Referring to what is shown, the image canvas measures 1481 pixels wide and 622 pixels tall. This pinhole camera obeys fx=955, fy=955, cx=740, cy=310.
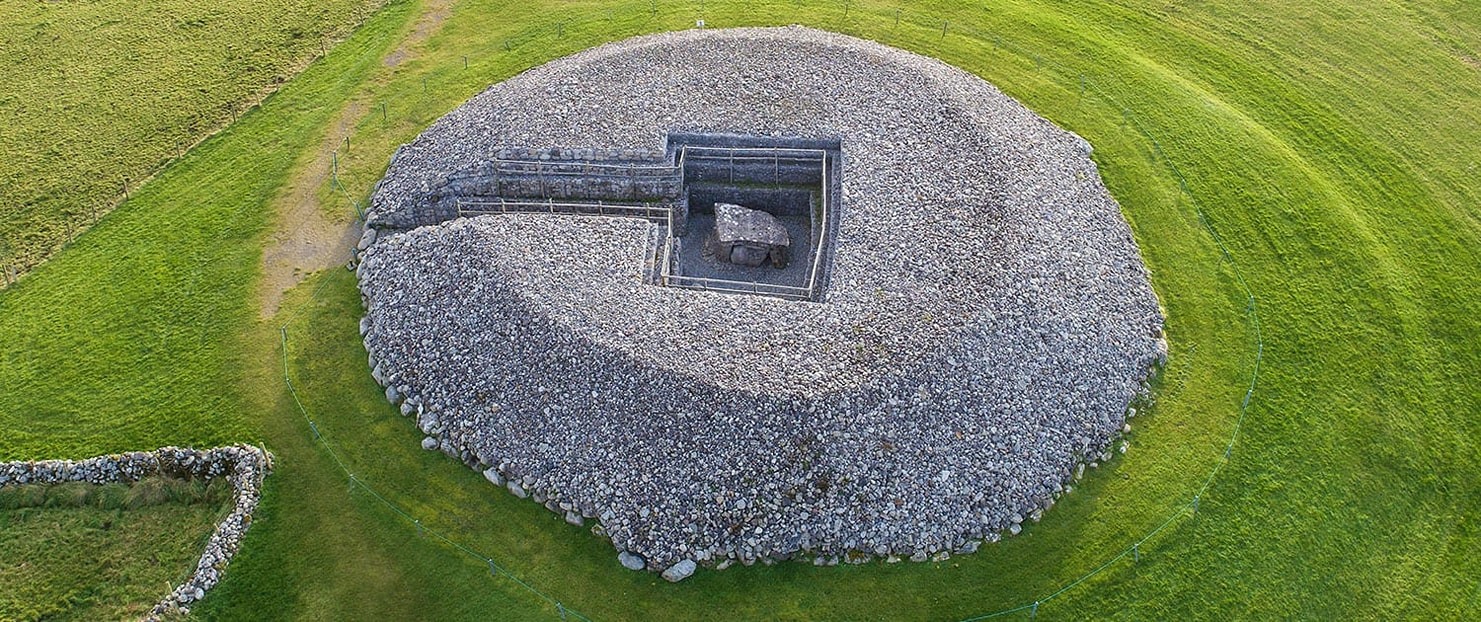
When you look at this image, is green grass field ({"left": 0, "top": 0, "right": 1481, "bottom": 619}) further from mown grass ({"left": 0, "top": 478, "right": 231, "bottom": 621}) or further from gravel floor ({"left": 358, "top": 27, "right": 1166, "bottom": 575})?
mown grass ({"left": 0, "top": 478, "right": 231, "bottom": 621})

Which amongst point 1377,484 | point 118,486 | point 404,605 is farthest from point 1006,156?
point 118,486

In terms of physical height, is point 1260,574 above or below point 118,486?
above

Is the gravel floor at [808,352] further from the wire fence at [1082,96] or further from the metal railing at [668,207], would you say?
the wire fence at [1082,96]

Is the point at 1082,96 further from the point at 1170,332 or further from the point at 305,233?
the point at 305,233

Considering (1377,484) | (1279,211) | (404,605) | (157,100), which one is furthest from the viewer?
(157,100)

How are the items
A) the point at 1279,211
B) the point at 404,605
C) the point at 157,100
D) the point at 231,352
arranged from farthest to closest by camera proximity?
the point at 157,100
the point at 1279,211
the point at 231,352
the point at 404,605

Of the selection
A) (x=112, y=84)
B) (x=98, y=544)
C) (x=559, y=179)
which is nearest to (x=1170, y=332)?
(x=559, y=179)

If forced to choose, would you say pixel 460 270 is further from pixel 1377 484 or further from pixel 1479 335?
pixel 1479 335

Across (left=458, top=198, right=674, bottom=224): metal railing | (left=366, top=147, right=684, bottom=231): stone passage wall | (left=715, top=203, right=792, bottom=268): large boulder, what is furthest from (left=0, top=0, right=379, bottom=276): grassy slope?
(left=715, top=203, right=792, bottom=268): large boulder
